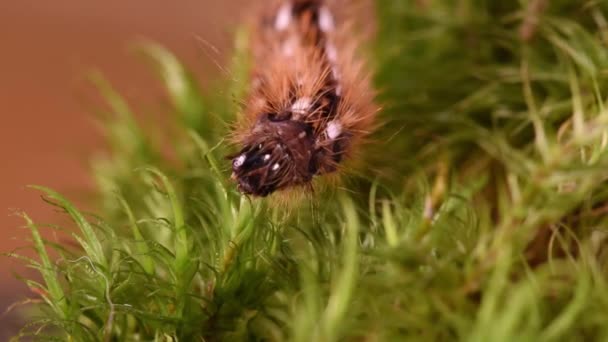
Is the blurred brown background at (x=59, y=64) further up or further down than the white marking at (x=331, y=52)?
further up

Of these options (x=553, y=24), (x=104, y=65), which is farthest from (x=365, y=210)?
(x=104, y=65)

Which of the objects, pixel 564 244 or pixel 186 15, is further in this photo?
pixel 186 15

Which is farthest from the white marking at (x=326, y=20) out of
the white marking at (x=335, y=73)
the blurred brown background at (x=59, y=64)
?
the blurred brown background at (x=59, y=64)

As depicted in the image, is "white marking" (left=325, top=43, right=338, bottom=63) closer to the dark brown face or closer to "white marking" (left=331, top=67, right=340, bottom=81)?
"white marking" (left=331, top=67, right=340, bottom=81)

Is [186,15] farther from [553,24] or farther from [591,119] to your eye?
[591,119]

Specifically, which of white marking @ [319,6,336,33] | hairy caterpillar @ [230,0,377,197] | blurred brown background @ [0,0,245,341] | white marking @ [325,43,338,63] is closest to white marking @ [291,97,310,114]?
hairy caterpillar @ [230,0,377,197]

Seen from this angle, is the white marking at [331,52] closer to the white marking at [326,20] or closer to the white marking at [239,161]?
the white marking at [326,20]

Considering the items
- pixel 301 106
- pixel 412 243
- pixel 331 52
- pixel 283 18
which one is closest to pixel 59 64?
pixel 283 18
